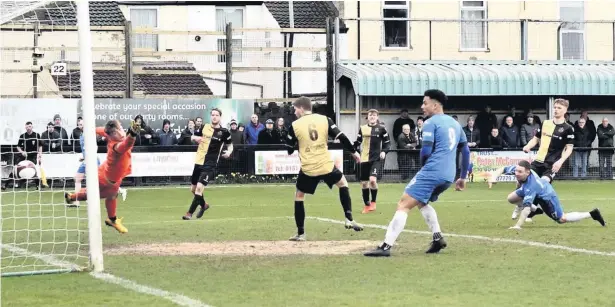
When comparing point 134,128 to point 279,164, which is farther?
point 279,164

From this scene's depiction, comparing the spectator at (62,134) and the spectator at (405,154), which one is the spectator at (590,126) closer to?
the spectator at (405,154)

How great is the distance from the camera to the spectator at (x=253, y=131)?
108 ft

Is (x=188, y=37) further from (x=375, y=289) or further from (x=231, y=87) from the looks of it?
(x=375, y=289)

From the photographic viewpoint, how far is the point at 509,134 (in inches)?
1340

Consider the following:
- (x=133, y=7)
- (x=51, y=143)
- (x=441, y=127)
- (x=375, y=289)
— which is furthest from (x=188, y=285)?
(x=133, y=7)

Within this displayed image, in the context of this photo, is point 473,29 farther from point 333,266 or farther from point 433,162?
point 333,266

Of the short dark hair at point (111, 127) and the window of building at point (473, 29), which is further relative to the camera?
the window of building at point (473, 29)

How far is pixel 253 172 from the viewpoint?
32344mm

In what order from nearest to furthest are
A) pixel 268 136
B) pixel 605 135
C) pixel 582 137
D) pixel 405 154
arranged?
pixel 268 136, pixel 405 154, pixel 582 137, pixel 605 135

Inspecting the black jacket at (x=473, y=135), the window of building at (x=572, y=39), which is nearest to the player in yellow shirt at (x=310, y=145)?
the black jacket at (x=473, y=135)

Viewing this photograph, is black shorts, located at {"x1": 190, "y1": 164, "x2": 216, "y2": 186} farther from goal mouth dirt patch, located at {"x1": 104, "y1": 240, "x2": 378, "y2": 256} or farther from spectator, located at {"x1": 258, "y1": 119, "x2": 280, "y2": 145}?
spectator, located at {"x1": 258, "y1": 119, "x2": 280, "y2": 145}

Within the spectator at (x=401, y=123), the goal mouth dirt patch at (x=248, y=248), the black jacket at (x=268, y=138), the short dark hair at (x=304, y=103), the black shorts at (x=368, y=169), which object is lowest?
the goal mouth dirt patch at (x=248, y=248)

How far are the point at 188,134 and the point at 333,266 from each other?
815 inches

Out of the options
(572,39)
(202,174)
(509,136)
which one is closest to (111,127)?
(202,174)
